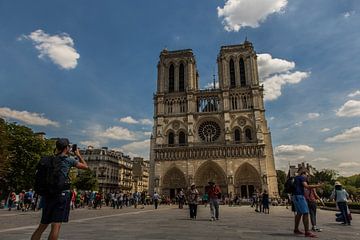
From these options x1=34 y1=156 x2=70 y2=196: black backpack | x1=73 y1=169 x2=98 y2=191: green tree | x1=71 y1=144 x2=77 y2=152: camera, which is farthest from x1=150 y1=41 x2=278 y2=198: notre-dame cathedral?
x1=34 y1=156 x2=70 y2=196: black backpack

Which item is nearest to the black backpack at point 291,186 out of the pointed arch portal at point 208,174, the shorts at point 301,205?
the shorts at point 301,205

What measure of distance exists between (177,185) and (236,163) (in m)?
10.2

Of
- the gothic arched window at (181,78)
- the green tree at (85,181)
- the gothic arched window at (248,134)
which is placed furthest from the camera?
the gothic arched window at (181,78)

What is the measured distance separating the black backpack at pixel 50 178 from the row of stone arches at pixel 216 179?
141 feet

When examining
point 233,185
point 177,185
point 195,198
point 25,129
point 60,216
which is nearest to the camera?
point 60,216

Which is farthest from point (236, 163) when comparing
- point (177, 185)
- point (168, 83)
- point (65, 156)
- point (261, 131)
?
point (65, 156)

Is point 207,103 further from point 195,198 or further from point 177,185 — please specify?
point 195,198

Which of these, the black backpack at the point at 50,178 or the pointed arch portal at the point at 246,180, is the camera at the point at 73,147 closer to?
the black backpack at the point at 50,178

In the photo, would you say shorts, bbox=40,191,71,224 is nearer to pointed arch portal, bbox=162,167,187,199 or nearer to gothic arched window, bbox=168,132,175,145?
pointed arch portal, bbox=162,167,187,199

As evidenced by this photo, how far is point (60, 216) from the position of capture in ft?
12.2

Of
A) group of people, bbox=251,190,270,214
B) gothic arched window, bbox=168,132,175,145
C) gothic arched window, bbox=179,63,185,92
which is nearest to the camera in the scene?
group of people, bbox=251,190,270,214

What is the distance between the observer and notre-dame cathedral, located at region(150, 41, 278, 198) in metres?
45.6

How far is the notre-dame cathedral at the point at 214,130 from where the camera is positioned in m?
45.6

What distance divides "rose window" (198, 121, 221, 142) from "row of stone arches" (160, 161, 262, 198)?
4.77 m
